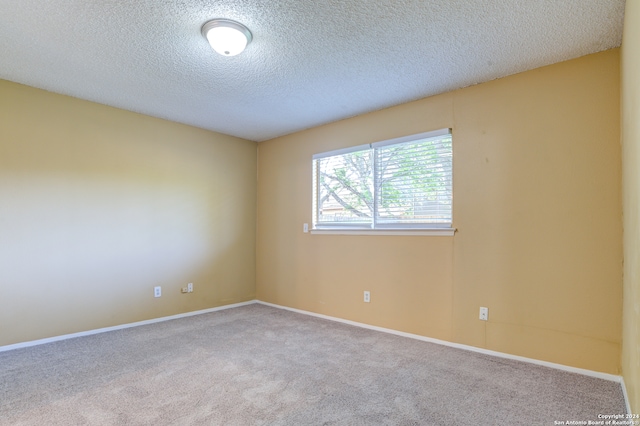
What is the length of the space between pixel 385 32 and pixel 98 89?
2719 millimetres

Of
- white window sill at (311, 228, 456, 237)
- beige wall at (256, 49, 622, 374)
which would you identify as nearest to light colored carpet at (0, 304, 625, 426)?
beige wall at (256, 49, 622, 374)

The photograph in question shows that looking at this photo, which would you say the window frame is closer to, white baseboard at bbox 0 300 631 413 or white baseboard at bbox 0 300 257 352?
white baseboard at bbox 0 300 631 413

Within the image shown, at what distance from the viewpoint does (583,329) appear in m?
2.42

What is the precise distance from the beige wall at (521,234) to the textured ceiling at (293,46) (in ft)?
0.91

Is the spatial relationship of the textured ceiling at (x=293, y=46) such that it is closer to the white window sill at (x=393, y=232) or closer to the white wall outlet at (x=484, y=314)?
the white window sill at (x=393, y=232)

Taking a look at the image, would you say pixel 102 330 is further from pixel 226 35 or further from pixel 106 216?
pixel 226 35

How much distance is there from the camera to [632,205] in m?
1.81

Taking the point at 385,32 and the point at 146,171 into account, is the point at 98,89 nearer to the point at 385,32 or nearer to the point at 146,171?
the point at 146,171

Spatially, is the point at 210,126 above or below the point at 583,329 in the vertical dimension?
above

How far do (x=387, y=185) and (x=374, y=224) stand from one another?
46 cm

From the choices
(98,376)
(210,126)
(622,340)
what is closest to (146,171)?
(210,126)

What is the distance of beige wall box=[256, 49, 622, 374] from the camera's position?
2379mm

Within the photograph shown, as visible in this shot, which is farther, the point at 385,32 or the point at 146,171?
the point at 146,171

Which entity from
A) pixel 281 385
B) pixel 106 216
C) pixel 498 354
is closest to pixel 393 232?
pixel 498 354
